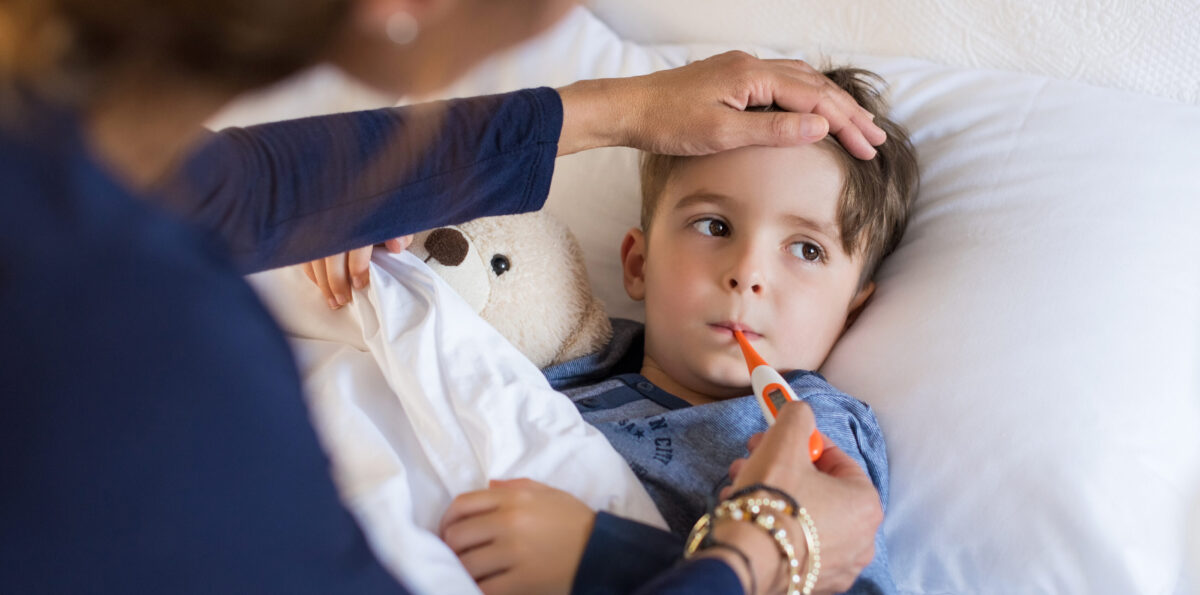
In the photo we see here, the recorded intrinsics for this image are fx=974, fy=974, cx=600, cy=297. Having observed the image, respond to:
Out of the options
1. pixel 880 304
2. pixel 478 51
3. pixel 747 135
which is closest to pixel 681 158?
pixel 747 135

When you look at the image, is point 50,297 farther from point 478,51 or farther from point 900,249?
point 900,249

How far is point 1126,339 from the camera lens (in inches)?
41.7

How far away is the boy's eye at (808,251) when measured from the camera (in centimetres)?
118

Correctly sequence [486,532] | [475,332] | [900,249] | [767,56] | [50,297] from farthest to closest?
[767,56] → [900,249] → [475,332] → [486,532] → [50,297]

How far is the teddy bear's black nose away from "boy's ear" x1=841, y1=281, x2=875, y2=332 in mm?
505

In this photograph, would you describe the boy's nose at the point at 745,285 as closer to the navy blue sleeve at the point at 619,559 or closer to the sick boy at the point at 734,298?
the sick boy at the point at 734,298

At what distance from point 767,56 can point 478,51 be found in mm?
1185

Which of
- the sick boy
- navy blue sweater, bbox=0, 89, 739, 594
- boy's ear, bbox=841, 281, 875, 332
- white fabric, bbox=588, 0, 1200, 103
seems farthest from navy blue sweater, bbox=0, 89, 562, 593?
white fabric, bbox=588, 0, 1200, 103

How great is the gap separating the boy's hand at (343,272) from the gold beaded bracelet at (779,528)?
0.49m

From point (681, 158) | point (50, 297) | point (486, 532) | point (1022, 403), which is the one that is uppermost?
point (50, 297)

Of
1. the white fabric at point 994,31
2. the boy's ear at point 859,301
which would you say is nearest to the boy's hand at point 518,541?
the boy's ear at point 859,301

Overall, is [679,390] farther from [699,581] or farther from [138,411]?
[138,411]

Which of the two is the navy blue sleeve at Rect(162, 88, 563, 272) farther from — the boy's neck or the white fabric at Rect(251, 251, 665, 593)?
the boy's neck

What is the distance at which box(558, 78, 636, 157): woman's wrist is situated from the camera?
43.1 inches
